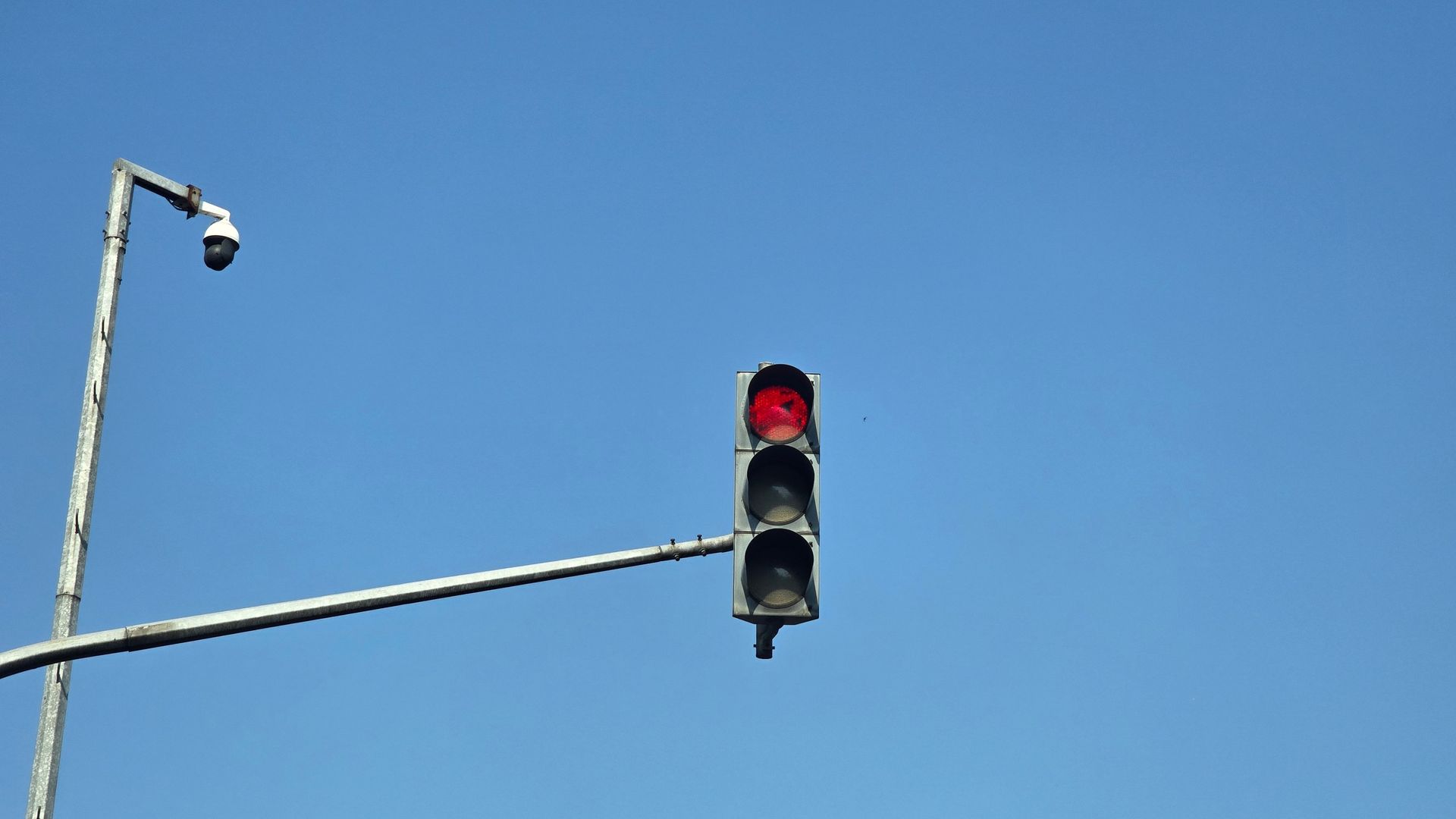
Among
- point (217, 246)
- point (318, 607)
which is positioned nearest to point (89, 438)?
point (217, 246)

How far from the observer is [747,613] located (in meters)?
8.60

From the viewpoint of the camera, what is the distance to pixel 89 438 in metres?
9.98

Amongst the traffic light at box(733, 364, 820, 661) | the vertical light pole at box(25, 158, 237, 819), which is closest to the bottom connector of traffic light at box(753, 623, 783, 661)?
the traffic light at box(733, 364, 820, 661)

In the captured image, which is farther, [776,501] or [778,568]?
[776,501]

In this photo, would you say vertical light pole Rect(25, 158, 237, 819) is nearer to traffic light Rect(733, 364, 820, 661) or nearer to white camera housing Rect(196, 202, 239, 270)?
white camera housing Rect(196, 202, 239, 270)

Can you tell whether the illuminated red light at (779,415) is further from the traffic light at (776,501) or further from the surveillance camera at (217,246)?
the surveillance camera at (217,246)

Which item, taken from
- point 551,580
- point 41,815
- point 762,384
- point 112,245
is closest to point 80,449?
point 112,245

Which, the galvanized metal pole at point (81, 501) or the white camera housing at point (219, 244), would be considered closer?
the galvanized metal pole at point (81, 501)

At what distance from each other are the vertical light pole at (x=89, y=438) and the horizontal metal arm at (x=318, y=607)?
729mm

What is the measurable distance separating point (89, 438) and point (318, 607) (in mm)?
2322

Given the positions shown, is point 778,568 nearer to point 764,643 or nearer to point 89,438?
point 764,643

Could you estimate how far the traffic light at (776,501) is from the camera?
8.61 metres

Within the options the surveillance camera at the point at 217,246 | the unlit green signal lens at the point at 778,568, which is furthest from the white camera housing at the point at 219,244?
the unlit green signal lens at the point at 778,568

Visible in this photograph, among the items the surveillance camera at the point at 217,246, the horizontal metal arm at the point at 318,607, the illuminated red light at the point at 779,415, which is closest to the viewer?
the horizontal metal arm at the point at 318,607
